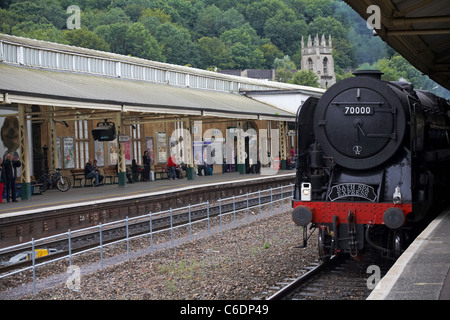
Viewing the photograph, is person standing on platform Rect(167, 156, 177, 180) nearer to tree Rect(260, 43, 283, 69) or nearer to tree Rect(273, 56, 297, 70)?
tree Rect(273, 56, 297, 70)

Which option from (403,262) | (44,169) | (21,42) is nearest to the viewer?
(403,262)

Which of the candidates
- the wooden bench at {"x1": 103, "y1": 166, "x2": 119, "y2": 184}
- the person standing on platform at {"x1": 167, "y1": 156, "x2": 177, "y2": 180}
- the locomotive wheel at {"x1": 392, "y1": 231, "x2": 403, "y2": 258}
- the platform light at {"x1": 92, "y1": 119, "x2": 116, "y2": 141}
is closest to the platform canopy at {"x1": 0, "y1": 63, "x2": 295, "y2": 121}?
the platform light at {"x1": 92, "y1": 119, "x2": 116, "y2": 141}

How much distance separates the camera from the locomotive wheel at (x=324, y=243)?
34.2 ft

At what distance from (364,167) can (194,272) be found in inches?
143

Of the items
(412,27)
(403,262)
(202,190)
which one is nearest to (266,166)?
(202,190)

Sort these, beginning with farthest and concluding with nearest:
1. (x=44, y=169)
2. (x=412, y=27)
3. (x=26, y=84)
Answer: (x=44, y=169) < (x=26, y=84) < (x=412, y=27)

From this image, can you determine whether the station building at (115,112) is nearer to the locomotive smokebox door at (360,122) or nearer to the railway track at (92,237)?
the railway track at (92,237)

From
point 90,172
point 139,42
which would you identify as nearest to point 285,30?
point 139,42

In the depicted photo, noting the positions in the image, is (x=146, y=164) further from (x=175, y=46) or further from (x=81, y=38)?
(x=175, y=46)

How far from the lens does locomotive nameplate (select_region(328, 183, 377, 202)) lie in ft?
33.1

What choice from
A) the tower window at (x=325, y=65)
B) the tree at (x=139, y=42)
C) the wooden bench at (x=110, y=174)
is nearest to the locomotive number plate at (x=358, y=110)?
the wooden bench at (x=110, y=174)

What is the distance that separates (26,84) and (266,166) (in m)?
23.1
